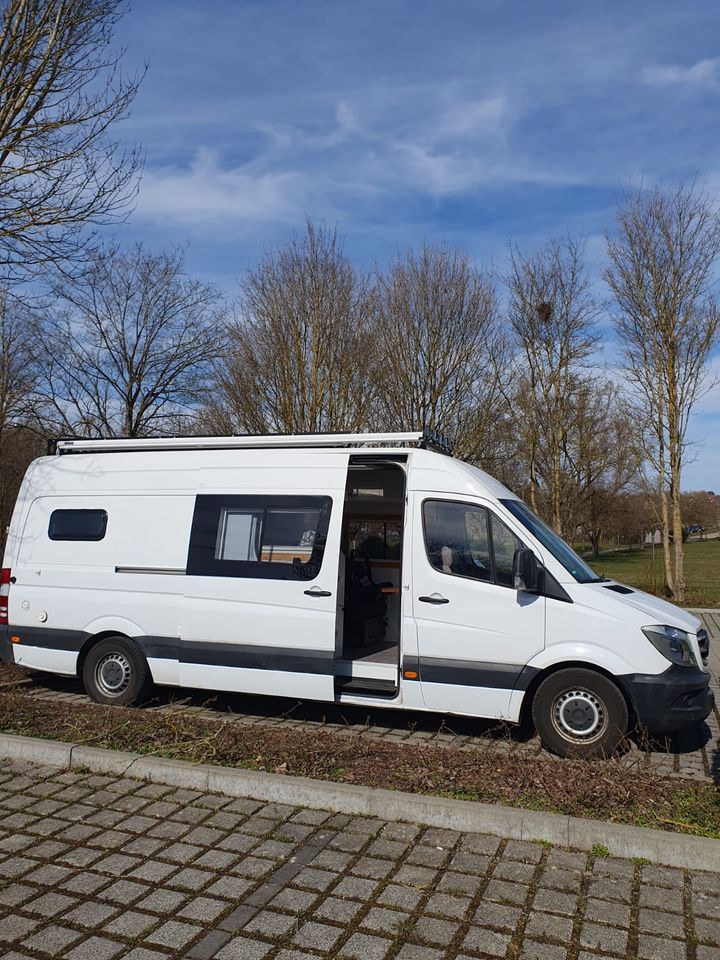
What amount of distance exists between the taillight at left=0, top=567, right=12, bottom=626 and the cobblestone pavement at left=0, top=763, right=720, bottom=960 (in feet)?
12.0

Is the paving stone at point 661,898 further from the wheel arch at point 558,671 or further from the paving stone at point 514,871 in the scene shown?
the wheel arch at point 558,671

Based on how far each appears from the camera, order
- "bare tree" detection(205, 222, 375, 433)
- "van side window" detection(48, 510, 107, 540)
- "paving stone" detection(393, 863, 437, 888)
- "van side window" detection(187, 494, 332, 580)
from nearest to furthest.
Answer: "paving stone" detection(393, 863, 437, 888) < "van side window" detection(187, 494, 332, 580) < "van side window" detection(48, 510, 107, 540) < "bare tree" detection(205, 222, 375, 433)

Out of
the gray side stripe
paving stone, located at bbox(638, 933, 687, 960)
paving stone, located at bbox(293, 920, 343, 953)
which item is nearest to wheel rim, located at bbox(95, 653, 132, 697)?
the gray side stripe

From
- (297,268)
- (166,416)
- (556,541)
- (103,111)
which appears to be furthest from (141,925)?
(166,416)

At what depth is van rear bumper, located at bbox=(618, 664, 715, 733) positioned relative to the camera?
605 centimetres

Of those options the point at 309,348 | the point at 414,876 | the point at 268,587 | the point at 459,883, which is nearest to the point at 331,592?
the point at 268,587

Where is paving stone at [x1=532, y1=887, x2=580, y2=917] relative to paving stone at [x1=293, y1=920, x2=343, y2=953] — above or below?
above

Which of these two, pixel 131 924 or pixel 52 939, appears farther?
pixel 131 924

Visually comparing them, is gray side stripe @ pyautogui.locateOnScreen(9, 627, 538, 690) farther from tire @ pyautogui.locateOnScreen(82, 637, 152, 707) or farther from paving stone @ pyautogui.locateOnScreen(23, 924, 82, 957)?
paving stone @ pyautogui.locateOnScreen(23, 924, 82, 957)

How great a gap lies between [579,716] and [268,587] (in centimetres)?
288

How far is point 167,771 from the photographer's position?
5.50 metres

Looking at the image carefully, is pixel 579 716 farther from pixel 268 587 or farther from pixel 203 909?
pixel 203 909

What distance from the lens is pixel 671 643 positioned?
6168 mm

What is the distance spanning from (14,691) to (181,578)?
236 centimetres
